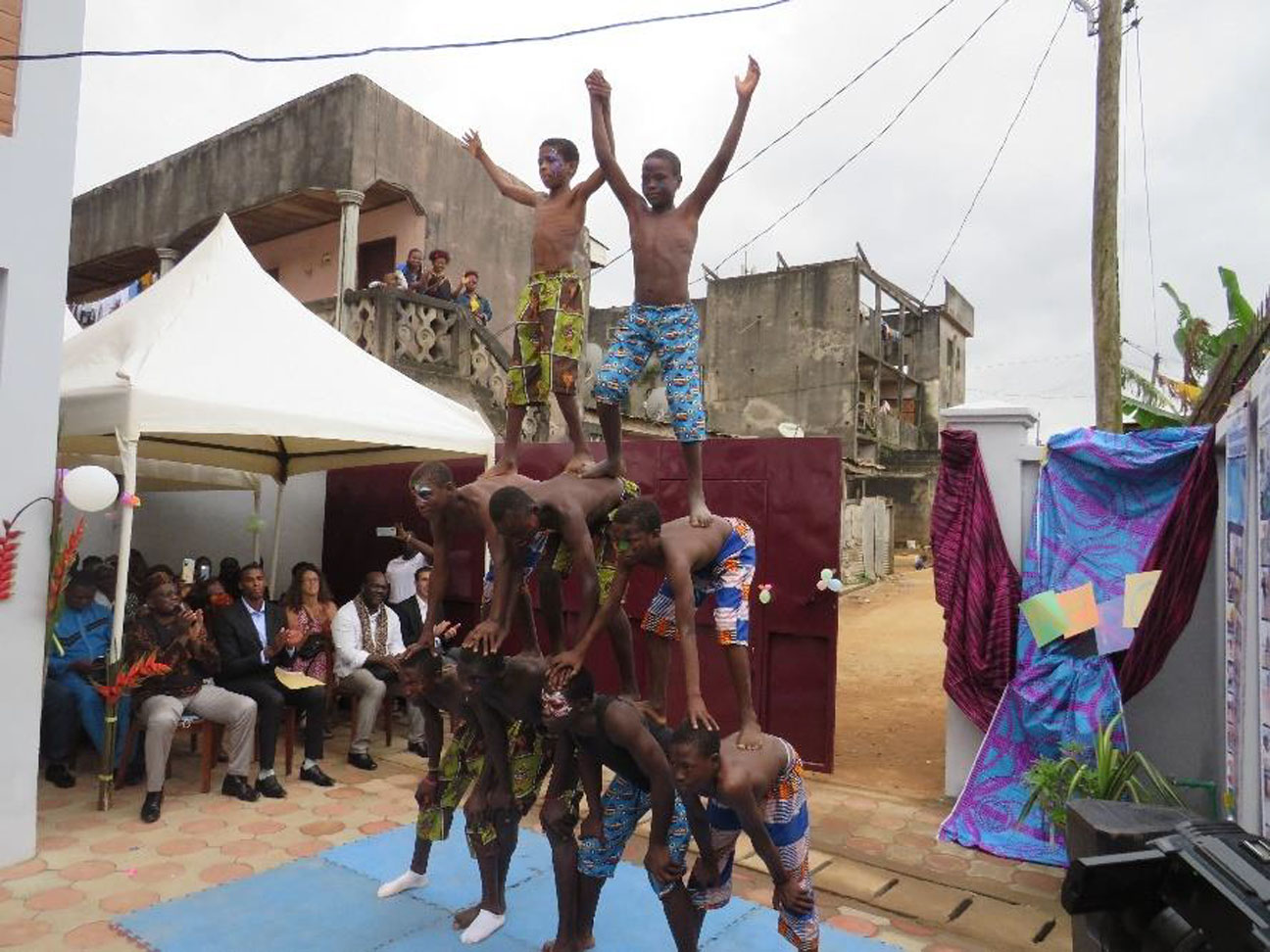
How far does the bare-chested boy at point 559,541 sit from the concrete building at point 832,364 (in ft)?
55.0

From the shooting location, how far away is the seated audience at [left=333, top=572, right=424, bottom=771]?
6.56 metres

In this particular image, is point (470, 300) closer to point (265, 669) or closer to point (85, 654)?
point (265, 669)

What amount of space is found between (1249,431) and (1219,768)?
7.46ft

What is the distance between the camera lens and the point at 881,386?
25938 millimetres

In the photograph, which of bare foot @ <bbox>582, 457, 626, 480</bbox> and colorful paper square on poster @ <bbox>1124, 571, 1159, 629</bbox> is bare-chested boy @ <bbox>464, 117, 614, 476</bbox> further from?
colorful paper square on poster @ <bbox>1124, 571, 1159, 629</bbox>

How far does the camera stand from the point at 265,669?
6059 millimetres

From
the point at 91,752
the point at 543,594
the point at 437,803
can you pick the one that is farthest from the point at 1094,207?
the point at 91,752

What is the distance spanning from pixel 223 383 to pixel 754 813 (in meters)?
4.38

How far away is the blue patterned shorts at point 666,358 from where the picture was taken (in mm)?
3539

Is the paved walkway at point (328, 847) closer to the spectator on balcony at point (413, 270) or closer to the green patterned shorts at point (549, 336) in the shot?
the green patterned shorts at point (549, 336)

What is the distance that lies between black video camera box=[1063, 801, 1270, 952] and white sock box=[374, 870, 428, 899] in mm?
3211

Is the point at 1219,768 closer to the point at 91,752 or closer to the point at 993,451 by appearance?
the point at 993,451

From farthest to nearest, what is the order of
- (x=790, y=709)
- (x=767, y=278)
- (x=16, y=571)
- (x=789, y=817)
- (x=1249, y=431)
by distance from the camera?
1. (x=767, y=278)
2. (x=790, y=709)
3. (x=16, y=571)
4. (x=1249, y=431)
5. (x=789, y=817)

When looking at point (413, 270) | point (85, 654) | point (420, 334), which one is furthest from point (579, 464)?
point (413, 270)
